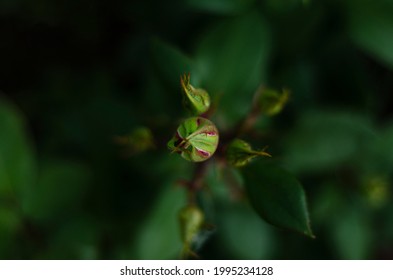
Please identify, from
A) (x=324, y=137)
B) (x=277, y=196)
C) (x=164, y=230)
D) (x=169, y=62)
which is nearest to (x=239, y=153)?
(x=277, y=196)

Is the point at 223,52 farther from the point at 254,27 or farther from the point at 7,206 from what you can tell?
the point at 7,206

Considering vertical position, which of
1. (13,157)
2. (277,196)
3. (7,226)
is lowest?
(7,226)

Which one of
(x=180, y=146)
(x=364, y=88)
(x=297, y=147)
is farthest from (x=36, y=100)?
(x=180, y=146)

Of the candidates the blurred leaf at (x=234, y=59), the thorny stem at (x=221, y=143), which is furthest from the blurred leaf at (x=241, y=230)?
the thorny stem at (x=221, y=143)

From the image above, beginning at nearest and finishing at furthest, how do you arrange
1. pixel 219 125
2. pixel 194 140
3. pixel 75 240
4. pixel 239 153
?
pixel 194 140 < pixel 239 153 < pixel 219 125 < pixel 75 240

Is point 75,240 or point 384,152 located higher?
point 384,152

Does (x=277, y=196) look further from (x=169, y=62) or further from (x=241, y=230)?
(x=241, y=230)

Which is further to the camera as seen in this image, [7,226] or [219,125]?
[7,226]

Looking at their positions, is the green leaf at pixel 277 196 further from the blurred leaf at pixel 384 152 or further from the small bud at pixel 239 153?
the blurred leaf at pixel 384 152
